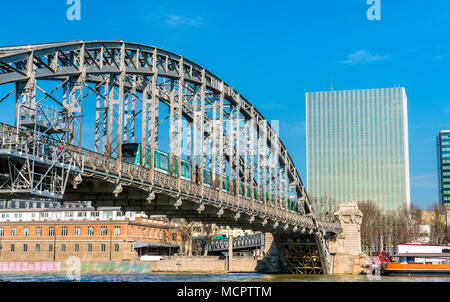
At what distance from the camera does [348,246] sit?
92.2 metres

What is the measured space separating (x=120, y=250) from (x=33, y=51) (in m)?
68.7

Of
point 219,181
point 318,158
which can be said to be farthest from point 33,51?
point 318,158

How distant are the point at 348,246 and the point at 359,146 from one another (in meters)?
106

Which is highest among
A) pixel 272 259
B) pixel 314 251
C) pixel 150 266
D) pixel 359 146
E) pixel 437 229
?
pixel 359 146

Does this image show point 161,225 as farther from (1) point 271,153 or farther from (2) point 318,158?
(2) point 318,158

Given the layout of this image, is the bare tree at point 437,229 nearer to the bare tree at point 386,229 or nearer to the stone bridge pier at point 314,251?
the bare tree at point 386,229

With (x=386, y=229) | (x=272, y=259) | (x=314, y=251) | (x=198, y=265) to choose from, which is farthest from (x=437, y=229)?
(x=198, y=265)

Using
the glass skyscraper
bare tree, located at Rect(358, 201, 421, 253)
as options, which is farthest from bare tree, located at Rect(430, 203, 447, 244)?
the glass skyscraper

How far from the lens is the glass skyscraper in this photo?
192 metres

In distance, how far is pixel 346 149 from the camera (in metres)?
195

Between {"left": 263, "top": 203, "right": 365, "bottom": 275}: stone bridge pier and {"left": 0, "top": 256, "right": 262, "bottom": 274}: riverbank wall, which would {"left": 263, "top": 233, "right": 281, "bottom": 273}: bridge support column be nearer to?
{"left": 263, "top": 203, "right": 365, "bottom": 275}: stone bridge pier

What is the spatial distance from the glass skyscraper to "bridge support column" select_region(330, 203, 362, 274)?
3823 inches

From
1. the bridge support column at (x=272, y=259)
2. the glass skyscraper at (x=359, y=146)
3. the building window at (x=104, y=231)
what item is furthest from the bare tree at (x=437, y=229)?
the building window at (x=104, y=231)

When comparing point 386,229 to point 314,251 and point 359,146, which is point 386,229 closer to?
point 314,251
